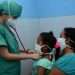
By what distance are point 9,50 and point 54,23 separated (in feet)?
2.91

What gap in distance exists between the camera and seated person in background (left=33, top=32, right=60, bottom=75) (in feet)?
7.59

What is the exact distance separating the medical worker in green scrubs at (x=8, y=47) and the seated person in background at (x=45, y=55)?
149 millimetres

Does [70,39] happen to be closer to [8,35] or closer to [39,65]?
[39,65]

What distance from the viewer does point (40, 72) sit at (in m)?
2.32

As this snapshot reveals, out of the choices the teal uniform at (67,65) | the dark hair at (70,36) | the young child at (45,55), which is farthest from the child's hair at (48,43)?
the teal uniform at (67,65)

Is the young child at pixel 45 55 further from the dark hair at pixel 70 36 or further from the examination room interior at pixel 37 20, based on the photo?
the examination room interior at pixel 37 20

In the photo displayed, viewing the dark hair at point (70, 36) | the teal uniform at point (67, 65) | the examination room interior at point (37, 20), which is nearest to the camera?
the teal uniform at point (67, 65)

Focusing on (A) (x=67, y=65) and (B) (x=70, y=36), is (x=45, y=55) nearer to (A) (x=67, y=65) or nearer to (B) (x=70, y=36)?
(B) (x=70, y=36)

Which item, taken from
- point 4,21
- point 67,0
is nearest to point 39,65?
point 4,21

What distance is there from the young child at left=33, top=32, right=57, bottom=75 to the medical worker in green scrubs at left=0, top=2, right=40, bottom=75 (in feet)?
0.49

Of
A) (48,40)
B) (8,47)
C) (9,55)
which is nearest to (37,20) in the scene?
(48,40)

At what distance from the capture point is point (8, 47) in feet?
7.39

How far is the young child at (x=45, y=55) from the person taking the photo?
231 cm

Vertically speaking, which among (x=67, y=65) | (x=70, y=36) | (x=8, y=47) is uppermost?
(x=67, y=65)
